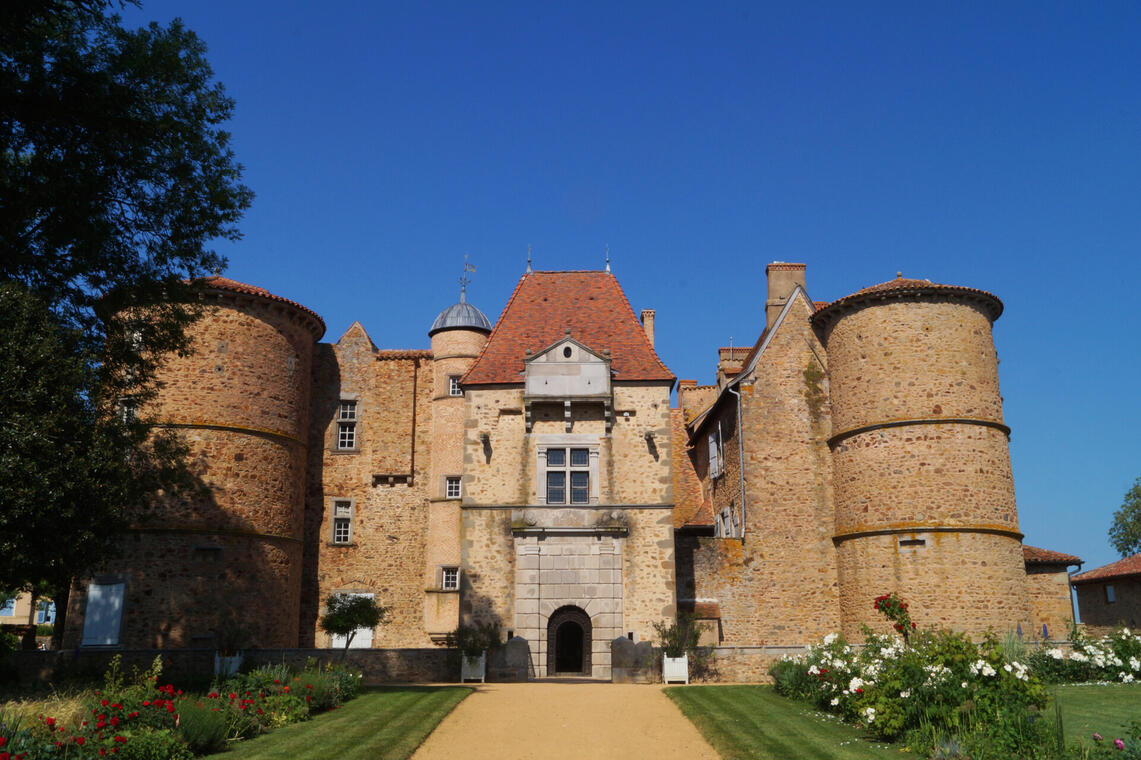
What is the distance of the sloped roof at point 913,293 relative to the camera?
2500 cm

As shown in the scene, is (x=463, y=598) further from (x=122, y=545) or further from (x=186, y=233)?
(x=186, y=233)

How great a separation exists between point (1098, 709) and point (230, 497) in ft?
68.3

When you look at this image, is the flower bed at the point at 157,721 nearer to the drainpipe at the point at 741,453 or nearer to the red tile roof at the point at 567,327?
the red tile roof at the point at 567,327

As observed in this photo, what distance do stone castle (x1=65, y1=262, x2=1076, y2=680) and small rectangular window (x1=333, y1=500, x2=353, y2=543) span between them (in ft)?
0.38

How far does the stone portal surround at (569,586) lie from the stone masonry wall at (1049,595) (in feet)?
41.7

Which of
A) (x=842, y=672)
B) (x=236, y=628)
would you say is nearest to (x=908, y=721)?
(x=842, y=672)

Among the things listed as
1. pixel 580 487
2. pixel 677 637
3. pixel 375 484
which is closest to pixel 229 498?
pixel 375 484

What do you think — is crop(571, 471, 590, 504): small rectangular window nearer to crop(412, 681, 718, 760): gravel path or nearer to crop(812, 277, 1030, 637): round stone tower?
crop(412, 681, 718, 760): gravel path

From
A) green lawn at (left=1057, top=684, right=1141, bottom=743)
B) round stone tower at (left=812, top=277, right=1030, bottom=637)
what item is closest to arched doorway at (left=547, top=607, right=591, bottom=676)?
round stone tower at (left=812, top=277, right=1030, bottom=637)

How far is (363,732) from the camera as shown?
1397 cm

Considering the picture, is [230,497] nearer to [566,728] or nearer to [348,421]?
[348,421]

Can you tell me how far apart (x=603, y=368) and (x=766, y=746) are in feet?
46.5

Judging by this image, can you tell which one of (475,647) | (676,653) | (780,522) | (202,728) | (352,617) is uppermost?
(780,522)

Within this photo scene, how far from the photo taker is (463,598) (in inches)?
966
